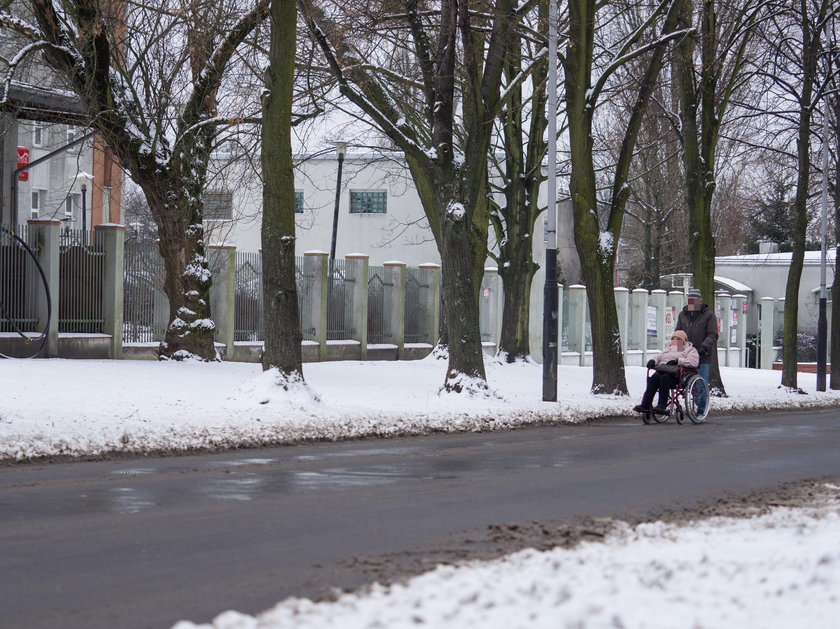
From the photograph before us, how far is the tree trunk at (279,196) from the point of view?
16.4 m

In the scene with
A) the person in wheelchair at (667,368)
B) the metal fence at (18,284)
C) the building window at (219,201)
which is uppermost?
the building window at (219,201)

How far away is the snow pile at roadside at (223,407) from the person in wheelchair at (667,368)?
48.8 inches

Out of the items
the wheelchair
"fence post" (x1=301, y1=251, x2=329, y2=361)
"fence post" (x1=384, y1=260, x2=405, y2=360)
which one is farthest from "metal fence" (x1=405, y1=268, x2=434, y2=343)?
the wheelchair

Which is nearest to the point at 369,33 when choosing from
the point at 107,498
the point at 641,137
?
the point at 107,498

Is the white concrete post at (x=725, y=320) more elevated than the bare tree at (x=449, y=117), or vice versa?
the bare tree at (x=449, y=117)

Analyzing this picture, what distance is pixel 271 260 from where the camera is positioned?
16594mm

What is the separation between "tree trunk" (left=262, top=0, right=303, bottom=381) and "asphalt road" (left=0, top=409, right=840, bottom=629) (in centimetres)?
293

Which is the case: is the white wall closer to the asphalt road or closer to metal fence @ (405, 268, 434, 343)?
metal fence @ (405, 268, 434, 343)

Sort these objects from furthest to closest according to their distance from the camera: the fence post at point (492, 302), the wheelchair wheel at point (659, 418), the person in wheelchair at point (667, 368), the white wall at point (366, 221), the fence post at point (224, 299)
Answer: the white wall at point (366, 221) < the fence post at point (492, 302) < the fence post at point (224, 299) < the wheelchair wheel at point (659, 418) < the person in wheelchair at point (667, 368)

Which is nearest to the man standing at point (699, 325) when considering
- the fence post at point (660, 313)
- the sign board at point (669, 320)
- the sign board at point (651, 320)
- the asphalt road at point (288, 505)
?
the asphalt road at point (288, 505)

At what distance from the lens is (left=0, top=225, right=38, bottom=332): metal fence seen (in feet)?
71.6

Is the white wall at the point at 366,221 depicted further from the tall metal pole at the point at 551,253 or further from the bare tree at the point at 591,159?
the tall metal pole at the point at 551,253

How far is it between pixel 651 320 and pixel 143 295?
80.5ft

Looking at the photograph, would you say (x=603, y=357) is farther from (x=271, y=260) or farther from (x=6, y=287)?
(x=6, y=287)
